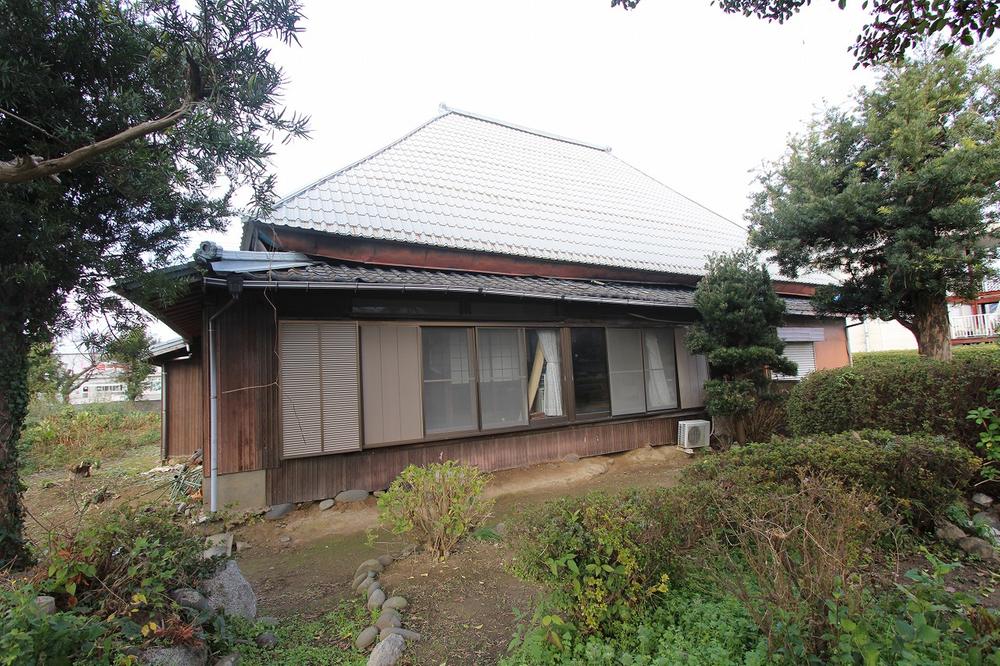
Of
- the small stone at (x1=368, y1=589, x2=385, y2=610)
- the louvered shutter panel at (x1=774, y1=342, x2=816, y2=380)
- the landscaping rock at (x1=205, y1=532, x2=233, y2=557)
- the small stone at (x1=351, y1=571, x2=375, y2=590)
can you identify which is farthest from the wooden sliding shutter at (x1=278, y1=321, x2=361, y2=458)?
the louvered shutter panel at (x1=774, y1=342, x2=816, y2=380)

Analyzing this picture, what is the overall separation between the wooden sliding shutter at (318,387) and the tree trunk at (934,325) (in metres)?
9.30

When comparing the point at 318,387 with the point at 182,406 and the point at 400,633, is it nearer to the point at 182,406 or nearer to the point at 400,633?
the point at 400,633

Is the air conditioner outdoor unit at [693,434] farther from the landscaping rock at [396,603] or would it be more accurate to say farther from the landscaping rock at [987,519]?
the landscaping rock at [396,603]

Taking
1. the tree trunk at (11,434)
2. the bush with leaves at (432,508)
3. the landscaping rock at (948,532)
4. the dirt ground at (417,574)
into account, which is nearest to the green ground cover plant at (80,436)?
the dirt ground at (417,574)

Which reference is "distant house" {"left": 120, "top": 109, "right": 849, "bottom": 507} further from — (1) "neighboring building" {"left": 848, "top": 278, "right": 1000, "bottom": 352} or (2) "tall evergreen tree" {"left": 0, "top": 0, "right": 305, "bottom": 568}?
(1) "neighboring building" {"left": 848, "top": 278, "right": 1000, "bottom": 352}

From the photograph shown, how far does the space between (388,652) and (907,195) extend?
9457 mm

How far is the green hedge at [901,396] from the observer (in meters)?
4.39

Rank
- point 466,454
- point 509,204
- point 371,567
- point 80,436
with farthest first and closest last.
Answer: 1. point 80,436
2. point 509,204
3. point 466,454
4. point 371,567

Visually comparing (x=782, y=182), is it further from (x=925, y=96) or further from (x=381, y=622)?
(x=381, y=622)

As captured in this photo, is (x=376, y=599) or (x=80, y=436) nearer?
(x=376, y=599)

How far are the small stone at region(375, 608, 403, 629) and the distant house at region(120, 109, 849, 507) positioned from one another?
313 centimetres

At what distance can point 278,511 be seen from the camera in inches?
222

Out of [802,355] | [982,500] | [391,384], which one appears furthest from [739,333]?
[391,384]

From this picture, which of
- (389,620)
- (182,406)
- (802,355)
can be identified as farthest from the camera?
(802,355)
